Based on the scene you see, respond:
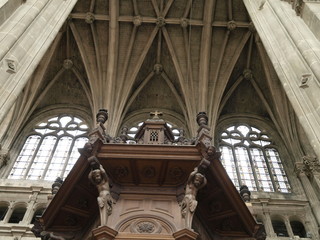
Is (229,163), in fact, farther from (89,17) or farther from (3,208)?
(89,17)

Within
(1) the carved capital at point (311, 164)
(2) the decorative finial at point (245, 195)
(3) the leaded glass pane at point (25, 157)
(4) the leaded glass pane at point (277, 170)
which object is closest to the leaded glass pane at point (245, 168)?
(4) the leaded glass pane at point (277, 170)

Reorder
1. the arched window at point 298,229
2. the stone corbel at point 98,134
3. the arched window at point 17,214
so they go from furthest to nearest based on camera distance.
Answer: the arched window at point 298,229, the arched window at point 17,214, the stone corbel at point 98,134

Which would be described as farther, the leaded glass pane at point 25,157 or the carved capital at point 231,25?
the carved capital at point 231,25

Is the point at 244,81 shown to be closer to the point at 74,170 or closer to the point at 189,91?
the point at 189,91

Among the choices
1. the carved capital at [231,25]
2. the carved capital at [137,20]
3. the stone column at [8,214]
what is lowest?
the stone column at [8,214]

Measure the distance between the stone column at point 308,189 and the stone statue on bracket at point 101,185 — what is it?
9.11 m

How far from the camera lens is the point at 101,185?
5.07m

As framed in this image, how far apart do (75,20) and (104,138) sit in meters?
13.3

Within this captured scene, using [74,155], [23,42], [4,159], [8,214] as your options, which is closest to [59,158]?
[74,155]

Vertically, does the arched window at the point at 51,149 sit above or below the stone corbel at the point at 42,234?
above

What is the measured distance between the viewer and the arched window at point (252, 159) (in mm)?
13930

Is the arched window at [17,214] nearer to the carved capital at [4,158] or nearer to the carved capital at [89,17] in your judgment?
the carved capital at [4,158]

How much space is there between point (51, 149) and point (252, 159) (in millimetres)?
8342

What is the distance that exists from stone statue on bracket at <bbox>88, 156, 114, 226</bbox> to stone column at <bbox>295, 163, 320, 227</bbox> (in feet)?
29.9
